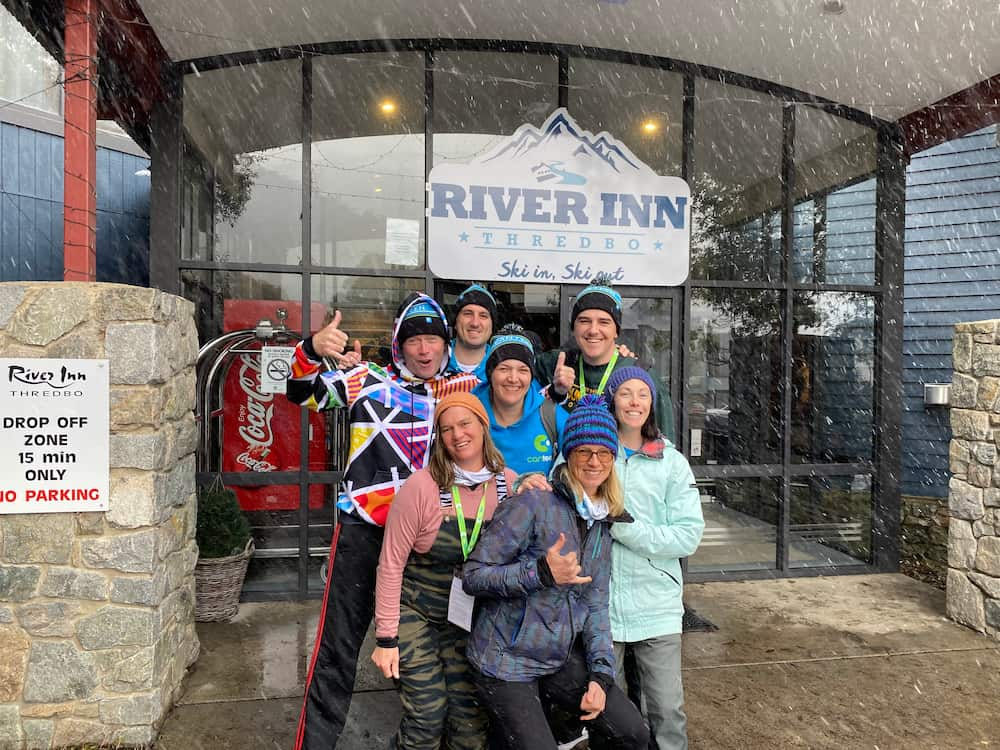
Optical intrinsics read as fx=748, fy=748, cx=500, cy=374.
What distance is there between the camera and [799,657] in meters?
4.14

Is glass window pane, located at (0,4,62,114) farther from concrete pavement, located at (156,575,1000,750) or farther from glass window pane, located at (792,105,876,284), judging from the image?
glass window pane, located at (792,105,876,284)

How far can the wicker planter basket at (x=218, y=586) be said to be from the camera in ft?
14.6

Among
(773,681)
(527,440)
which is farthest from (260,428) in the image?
(773,681)

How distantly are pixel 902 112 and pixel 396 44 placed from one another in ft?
12.6

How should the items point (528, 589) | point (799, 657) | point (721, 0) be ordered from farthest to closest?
point (721, 0) < point (799, 657) < point (528, 589)

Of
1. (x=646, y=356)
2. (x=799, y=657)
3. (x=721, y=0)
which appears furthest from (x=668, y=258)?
(x=799, y=657)

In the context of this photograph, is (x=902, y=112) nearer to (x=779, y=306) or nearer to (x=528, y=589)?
(x=779, y=306)

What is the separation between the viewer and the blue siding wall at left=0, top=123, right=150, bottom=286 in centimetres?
786

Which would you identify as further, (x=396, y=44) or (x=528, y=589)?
(x=396, y=44)

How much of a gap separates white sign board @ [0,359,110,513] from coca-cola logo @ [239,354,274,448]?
77.7 inches

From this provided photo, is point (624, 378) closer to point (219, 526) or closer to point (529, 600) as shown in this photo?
point (529, 600)

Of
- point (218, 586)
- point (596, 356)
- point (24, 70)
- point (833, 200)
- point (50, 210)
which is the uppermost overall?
point (24, 70)

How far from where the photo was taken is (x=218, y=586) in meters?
4.48

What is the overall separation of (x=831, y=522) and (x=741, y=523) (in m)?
0.79
